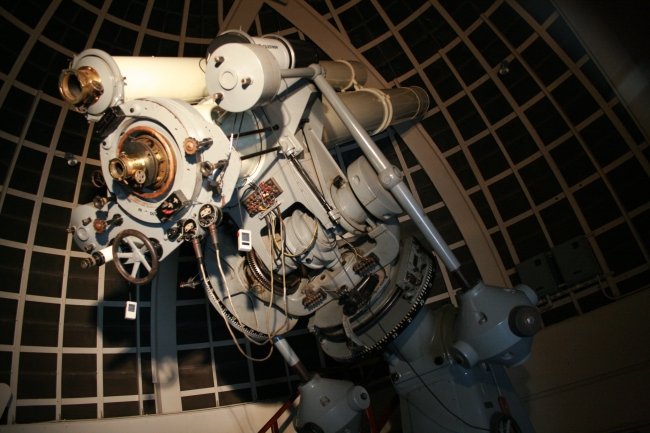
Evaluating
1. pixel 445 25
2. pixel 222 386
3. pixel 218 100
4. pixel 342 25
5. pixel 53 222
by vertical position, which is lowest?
pixel 222 386

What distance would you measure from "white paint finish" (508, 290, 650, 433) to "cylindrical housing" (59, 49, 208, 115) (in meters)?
6.88

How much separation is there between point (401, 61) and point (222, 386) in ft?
21.7

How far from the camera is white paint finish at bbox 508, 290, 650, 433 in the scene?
7281 millimetres

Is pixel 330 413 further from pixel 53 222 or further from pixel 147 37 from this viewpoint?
pixel 147 37

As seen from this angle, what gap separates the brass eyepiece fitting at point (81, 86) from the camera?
4352 mm

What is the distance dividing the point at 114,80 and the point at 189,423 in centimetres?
540

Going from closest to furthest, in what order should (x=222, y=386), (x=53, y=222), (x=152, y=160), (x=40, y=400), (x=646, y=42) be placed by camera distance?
1. (x=152, y=160)
2. (x=646, y=42)
3. (x=40, y=400)
4. (x=53, y=222)
5. (x=222, y=386)

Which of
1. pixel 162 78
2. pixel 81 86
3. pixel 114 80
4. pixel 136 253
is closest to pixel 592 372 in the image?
pixel 136 253

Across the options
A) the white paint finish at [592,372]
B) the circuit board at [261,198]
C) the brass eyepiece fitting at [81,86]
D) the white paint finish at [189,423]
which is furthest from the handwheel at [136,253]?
the white paint finish at [592,372]

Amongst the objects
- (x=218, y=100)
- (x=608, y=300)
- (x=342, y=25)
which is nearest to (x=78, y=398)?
(x=218, y=100)

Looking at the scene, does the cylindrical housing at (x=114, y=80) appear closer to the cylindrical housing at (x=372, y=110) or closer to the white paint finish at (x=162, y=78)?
the white paint finish at (x=162, y=78)

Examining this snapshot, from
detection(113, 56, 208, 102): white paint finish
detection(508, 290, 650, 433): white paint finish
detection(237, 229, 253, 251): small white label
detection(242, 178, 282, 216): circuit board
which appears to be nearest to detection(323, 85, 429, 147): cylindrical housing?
detection(242, 178, 282, 216): circuit board

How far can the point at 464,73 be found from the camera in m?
8.93

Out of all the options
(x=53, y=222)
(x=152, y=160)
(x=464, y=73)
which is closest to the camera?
(x=152, y=160)
